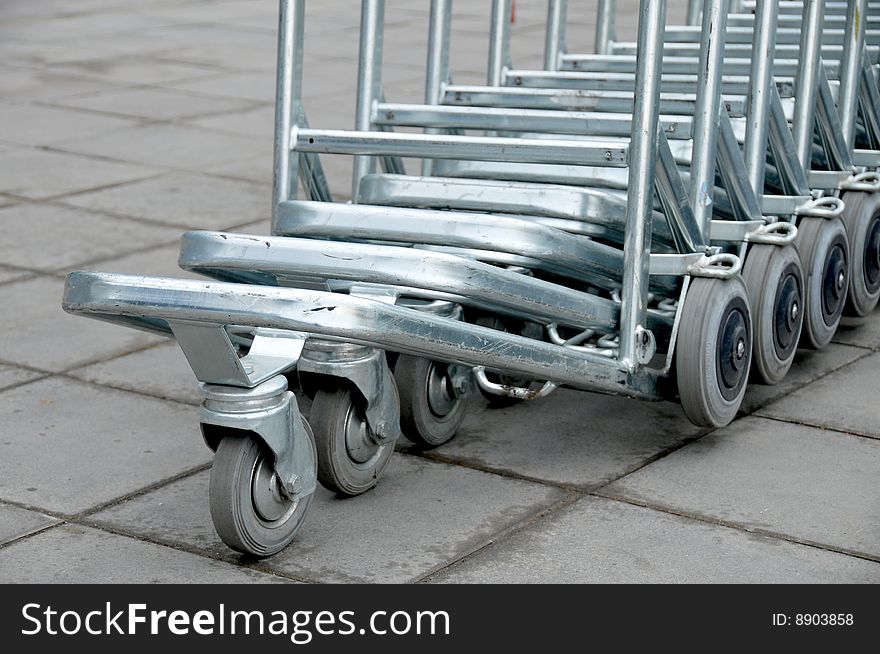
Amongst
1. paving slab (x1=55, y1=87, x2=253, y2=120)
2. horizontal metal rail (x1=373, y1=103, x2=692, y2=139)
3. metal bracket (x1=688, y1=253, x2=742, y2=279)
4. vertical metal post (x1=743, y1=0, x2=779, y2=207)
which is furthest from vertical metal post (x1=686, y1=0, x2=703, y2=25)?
paving slab (x1=55, y1=87, x2=253, y2=120)

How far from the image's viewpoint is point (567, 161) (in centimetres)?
411

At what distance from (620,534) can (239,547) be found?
1004mm

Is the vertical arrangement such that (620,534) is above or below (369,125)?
below

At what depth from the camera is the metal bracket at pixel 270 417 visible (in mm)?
3410

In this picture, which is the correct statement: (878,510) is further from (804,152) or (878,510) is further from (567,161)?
(804,152)

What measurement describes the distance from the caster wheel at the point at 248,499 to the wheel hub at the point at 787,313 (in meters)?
1.87

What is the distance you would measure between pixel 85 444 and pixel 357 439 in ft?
3.35

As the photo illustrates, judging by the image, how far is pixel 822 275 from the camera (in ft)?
16.7

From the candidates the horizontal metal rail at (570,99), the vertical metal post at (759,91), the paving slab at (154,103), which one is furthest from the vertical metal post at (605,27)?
the paving slab at (154,103)

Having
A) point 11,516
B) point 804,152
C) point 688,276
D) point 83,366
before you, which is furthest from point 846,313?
point 11,516

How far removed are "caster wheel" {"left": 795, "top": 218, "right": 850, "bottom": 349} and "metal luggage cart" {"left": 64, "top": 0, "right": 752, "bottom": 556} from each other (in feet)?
2.06

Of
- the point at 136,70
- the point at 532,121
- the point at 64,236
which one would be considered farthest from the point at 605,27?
the point at 136,70

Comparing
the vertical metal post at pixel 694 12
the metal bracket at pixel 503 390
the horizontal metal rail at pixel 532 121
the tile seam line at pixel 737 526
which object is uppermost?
the vertical metal post at pixel 694 12

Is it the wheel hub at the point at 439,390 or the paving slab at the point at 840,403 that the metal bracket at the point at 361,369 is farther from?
the paving slab at the point at 840,403
